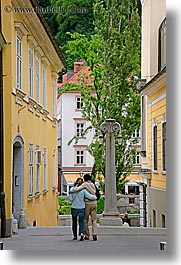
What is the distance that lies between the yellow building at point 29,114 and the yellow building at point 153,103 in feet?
6.77

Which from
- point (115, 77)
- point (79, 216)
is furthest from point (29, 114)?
point (79, 216)

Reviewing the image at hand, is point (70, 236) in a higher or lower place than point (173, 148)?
lower

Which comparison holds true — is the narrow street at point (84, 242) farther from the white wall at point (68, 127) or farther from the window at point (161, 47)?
the window at point (161, 47)

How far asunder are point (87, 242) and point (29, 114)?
410 centimetres

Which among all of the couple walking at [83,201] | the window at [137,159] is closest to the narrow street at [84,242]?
the couple walking at [83,201]

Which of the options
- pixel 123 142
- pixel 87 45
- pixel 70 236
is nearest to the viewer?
pixel 70 236

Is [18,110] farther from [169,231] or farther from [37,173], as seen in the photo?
[169,231]

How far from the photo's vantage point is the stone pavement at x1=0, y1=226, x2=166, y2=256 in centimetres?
1066

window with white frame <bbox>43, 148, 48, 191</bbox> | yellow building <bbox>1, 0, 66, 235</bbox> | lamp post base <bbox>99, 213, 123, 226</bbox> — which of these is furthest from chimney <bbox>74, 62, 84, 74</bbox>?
lamp post base <bbox>99, 213, 123, 226</bbox>

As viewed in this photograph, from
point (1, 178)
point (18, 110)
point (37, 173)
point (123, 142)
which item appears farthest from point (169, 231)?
point (37, 173)

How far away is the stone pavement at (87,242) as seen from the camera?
1066cm

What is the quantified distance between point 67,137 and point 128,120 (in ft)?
6.74

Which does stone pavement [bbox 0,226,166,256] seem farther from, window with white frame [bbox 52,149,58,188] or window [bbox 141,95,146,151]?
window [bbox 141,95,146,151]

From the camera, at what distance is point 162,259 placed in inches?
394
